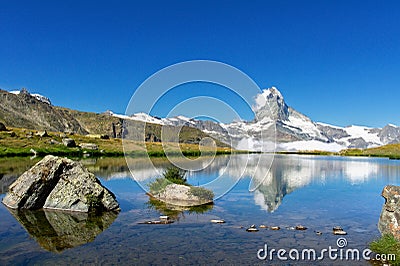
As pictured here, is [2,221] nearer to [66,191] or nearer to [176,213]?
[66,191]

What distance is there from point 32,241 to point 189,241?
282 inches

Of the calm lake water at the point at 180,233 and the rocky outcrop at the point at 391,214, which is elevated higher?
the rocky outcrop at the point at 391,214

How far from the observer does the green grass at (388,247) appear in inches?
529

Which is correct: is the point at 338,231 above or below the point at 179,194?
Result: below

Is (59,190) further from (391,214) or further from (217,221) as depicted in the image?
(391,214)

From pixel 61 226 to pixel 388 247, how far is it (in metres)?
15.6

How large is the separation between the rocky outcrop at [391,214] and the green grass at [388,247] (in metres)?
0.48

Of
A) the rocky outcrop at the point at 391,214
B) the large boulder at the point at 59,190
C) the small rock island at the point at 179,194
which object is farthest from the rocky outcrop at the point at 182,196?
the rocky outcrop at the point at 391,214

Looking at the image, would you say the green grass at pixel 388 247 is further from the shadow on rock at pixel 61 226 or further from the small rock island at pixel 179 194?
the small rock island at pixel 179 194

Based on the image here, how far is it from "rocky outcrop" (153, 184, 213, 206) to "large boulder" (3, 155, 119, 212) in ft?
17.7

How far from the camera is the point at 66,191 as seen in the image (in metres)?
22.7

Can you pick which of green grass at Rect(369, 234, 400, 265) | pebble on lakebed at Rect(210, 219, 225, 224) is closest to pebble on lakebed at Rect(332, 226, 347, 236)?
green grass at Rect(369, 234, 400, 265)

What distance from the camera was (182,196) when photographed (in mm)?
27016

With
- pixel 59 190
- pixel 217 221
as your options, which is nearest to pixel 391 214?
pixel 217 221
